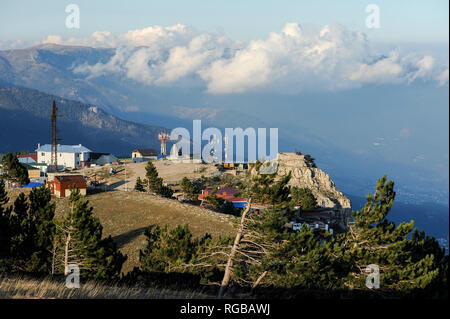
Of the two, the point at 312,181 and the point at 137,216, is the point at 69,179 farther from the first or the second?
the point at 312,181

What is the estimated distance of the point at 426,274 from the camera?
2273cm

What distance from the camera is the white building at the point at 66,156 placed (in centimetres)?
12431

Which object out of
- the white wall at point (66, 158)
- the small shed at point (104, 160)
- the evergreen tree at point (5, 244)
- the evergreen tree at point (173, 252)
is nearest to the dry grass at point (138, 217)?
the evergreen tree at point (5, 244)

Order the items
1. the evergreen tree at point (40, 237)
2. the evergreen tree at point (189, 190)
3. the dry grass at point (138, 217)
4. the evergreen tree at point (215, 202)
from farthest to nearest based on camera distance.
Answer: the evergreen tree at point (189, 190), the evergreen tree at point (215, 202), the dry grass at point (138, 217), the evergreen tree at point (40, 237)

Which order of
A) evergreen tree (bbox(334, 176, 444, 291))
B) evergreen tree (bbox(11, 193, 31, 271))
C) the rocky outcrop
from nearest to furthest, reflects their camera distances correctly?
1. evergreen tree (bbox(334, 176, 444, 291))
2. evergreen tree (bbox(11, 193, 31, 271))
3. the rocky outcrop

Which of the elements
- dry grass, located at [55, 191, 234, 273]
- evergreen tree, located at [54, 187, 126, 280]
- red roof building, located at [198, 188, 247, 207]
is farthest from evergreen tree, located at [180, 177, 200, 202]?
evergreen tree, located at [54, 187, 126, 280]

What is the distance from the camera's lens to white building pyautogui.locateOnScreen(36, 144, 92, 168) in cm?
12431

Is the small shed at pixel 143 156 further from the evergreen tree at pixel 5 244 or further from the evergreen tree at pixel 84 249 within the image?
the evergreen tree at pixel 84 249

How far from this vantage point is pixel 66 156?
12494cm

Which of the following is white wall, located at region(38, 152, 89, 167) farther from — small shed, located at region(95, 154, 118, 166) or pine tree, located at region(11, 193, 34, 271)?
pine tree, located at region(11, 193, 34, 271)

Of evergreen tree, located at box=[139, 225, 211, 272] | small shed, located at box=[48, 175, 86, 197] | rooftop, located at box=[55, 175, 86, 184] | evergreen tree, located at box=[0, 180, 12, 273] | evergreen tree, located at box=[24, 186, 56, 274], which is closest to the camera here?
evergreen tree, located at box=[139, 225, 211, 272]

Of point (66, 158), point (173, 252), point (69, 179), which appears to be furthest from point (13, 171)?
point (66, 158)
